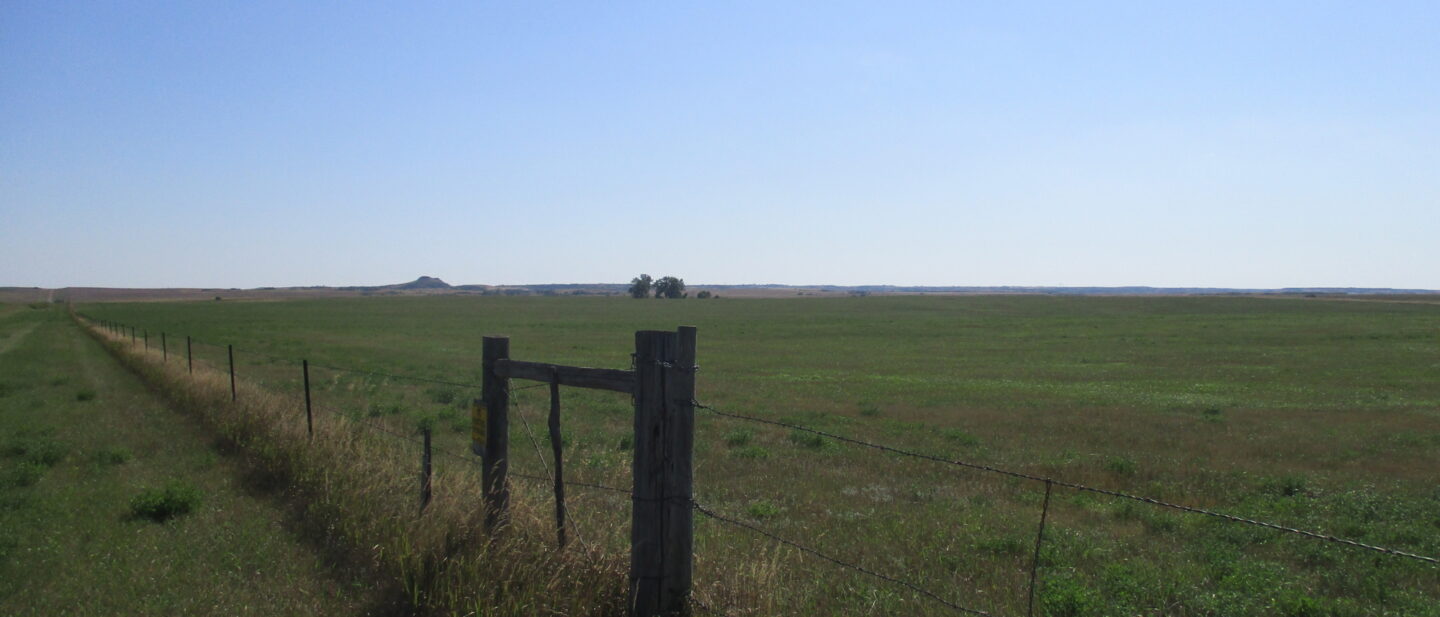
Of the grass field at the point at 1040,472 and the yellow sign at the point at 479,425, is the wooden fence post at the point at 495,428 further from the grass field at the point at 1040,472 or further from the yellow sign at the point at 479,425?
the grass field at the point at 1040,472

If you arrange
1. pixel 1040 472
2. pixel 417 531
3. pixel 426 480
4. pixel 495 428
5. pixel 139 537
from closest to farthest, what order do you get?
pixel 417 531 → pixel 495 428 → pixel 426 480 → pixel 139 537 → pixel 1040 472

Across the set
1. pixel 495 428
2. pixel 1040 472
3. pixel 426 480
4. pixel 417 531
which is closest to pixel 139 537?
pixel 426 480

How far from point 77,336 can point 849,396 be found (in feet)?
130

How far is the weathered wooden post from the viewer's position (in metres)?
4.42

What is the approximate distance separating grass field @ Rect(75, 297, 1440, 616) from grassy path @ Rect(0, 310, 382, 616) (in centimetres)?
180

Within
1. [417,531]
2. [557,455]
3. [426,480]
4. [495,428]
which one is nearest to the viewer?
[557,455]

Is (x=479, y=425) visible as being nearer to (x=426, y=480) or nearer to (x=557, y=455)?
(x=426, y=480)

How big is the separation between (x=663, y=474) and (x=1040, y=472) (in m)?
8.16

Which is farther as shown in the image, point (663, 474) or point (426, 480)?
point (426, 480)

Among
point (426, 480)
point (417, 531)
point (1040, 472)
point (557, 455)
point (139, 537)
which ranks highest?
point (557, 455)

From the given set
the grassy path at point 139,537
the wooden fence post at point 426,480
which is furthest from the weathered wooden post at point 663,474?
the wooden fence post at point 426,480

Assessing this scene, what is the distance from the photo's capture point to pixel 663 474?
177 inches

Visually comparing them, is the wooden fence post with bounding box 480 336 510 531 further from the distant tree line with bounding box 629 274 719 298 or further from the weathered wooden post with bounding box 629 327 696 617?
the distant tree line with bounding box 629 274 719 298

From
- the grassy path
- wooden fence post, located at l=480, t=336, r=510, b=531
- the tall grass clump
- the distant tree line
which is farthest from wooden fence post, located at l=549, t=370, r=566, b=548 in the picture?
the distant tree line
